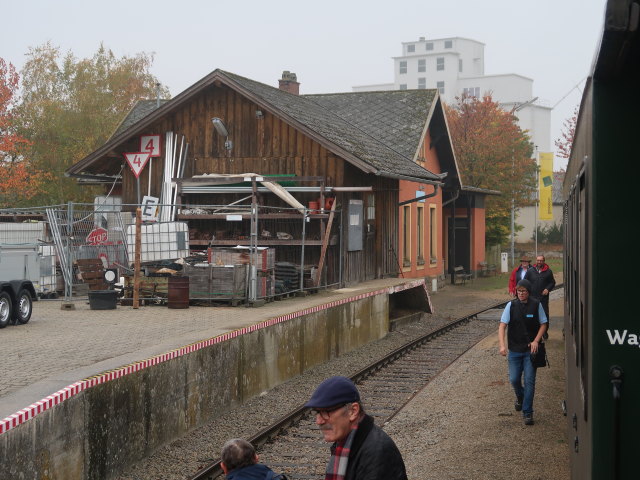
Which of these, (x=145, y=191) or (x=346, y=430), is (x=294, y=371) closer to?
(x=145, y=191)

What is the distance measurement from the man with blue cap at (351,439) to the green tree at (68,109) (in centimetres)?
4366

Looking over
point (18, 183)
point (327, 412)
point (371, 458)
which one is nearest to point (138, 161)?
point (18, 183)

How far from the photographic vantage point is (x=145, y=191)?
2511 centimetres

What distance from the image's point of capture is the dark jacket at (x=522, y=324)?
36.5 ft

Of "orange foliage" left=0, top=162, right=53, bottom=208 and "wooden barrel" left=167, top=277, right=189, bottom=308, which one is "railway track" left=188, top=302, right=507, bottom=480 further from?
"orange foliage" left=0, top=162, right=53, bottom=208

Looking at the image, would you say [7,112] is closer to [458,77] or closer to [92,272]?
[92,272]

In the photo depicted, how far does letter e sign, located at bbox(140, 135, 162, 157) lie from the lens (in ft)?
81.4

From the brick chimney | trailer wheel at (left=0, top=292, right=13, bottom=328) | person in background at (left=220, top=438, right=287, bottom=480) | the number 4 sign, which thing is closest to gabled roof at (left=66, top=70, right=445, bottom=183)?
the number 4 sign

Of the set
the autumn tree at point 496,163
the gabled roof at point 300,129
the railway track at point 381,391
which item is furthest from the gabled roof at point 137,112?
the autumn tree at point 496,163

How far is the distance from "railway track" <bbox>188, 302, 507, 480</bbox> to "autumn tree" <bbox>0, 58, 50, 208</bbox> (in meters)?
25.5

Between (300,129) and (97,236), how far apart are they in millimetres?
5808

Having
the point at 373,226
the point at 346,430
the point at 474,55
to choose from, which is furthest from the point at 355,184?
the point at 474,55

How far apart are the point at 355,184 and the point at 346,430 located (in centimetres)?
2092

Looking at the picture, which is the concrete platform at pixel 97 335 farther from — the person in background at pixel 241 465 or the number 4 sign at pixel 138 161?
the number 4 sign at pixel 138 161
